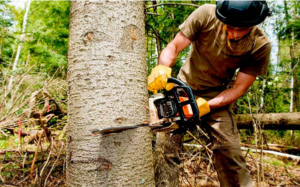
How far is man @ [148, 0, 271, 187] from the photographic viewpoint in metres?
1.62

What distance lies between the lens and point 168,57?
5.70ft

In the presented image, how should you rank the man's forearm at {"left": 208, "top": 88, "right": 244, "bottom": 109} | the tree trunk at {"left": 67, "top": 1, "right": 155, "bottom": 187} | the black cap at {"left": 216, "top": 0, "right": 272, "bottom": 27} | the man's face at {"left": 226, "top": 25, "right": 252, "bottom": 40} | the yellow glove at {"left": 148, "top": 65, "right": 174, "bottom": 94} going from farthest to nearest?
1. the man's forearm at {"left": 208, "top": 88, "right": 244, "bottom": 109}
2. the man's face at {"left": 226, "top": 25, "right": 252, "bottom": 40}
3. the black cap at {"left": 216, "top": 0, "right": 272, "bottom": 27}
4. the yellow glove at {"left": 148, "top": 65, "right": 174, "bottom": 94}
5. the tree trunk at {"left": 67, "top": 1, "right": 155, "bottom": 187}

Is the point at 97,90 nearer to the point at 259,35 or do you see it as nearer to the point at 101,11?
the point at 101,11

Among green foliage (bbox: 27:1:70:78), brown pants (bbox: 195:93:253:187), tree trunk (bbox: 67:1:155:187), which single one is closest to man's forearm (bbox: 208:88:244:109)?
brown pants (bbox: 195:93:253:187)

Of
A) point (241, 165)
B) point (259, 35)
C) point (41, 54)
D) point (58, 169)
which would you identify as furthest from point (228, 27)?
point (41, 54)

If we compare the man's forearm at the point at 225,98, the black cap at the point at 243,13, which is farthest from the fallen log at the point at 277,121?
the black cap at the point at 243,13

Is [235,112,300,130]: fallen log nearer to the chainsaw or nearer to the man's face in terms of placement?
the man's face

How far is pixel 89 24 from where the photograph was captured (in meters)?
0.85

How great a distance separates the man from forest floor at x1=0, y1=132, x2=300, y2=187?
0.29 metres

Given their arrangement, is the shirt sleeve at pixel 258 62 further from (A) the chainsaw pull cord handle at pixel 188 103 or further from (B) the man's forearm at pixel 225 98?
(A) the chainsaw pull cord handle at pixel 188 103

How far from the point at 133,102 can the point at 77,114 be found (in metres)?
0.24

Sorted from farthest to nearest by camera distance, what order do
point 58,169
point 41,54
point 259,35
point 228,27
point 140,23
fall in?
point 41,54 → point 58,169 → point 259,35 → point 228,27 → point 140,23

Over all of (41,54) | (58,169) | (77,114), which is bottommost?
(58,169)

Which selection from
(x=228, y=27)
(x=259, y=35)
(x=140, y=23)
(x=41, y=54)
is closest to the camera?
(x=140, y=23)
